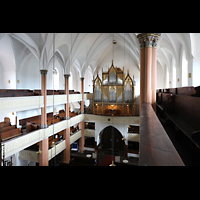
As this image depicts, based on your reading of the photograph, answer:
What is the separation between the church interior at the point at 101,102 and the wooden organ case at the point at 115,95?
10cm

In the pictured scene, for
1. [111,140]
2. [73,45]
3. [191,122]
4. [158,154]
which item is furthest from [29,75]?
[158,154]

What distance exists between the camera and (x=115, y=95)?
16.2 meters

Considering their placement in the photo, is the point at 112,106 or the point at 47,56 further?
the point at 112,106

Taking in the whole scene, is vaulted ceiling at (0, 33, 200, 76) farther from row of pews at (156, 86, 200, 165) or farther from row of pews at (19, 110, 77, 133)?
row of pews at (156, 86, 200, 165)

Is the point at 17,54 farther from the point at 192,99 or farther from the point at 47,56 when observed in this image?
the point at 192,99

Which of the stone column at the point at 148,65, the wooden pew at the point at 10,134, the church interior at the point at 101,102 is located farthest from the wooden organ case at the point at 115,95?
the stone column at the point at 148,65

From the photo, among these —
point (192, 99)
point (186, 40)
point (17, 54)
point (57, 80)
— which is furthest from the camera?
point (57, 80)

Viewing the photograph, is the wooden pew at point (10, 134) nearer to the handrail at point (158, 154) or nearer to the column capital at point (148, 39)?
the column capital at point (148, 39)

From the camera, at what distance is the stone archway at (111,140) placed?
16891 mm

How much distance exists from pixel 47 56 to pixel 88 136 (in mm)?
9503

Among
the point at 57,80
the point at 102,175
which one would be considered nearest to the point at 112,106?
the point at 57,80

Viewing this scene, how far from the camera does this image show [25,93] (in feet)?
31.2

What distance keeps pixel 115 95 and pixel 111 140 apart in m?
5.04

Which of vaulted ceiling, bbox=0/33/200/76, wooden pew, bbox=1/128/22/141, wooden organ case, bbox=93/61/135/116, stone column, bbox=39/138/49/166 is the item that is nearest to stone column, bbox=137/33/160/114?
vaulted ceiling, bbox=0/33/200/76
